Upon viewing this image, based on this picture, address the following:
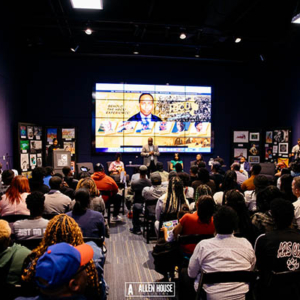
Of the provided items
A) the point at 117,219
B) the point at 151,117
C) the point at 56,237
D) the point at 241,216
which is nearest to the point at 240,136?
the point at 151,117

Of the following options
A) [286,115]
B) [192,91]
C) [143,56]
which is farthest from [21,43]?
[286,115]

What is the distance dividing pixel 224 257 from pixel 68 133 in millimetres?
9459

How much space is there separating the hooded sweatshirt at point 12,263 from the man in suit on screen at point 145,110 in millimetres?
8985

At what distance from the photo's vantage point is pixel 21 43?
9992mm

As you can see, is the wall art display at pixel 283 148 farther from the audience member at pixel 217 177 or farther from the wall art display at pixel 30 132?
the wall art display at pixel 30 132

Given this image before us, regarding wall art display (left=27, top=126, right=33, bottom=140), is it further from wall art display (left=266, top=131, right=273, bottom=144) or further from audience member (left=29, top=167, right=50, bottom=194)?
wall art display (left=266, top=131, right=273, bottom=144)

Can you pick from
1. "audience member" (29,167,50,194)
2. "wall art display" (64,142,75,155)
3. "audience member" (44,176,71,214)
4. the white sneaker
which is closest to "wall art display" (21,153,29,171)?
"wall art display" (64,142,75,155)

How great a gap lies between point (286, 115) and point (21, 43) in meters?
10.0

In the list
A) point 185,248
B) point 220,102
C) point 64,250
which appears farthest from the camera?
point 220,102

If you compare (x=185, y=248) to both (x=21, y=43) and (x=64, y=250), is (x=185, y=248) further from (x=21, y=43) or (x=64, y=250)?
(x=21, y=43)

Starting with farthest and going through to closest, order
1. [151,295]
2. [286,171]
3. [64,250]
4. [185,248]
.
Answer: [286,171], [151,295], [185,248], [64,250]

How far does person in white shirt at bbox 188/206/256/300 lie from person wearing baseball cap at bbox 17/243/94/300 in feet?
3.43

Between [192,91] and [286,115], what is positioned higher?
[192,91]

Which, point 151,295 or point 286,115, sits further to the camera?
point 286,115
